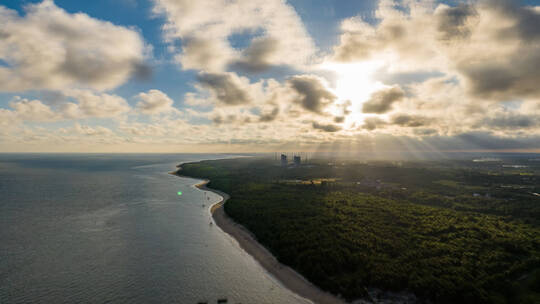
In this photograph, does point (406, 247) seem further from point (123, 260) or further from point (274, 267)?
point (123, 260)

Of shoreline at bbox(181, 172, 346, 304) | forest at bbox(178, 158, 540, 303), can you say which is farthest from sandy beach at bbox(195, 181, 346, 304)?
forest at bbox(178, 158, 540, 303)

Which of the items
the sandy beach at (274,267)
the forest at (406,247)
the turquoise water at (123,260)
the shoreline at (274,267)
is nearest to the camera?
the turquoise water at (123,260)

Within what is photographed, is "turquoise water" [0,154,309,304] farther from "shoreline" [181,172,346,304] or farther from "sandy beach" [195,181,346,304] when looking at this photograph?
"sandy beach" [195,181,346,304]

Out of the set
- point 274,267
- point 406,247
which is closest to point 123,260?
point 274,267

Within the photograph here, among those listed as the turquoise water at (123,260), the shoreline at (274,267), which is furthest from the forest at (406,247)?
the turquoise water at (123,260)

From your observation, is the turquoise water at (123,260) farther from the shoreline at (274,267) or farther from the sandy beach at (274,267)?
the sandy beach at (274,267)

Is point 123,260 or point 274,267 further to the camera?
point 123,260

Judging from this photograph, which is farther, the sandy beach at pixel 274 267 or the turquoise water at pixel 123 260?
the sandy beach at pixel 274 267

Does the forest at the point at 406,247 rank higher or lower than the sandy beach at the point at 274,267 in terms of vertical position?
higher

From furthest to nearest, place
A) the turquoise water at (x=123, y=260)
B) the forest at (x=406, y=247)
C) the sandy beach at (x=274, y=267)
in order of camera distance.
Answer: the sandy beach at (x=274, y=267) → the forest at (x=406, y=247) → the turquoise water at (x=123, y=260)

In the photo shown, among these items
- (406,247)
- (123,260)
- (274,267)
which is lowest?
(274,267)
